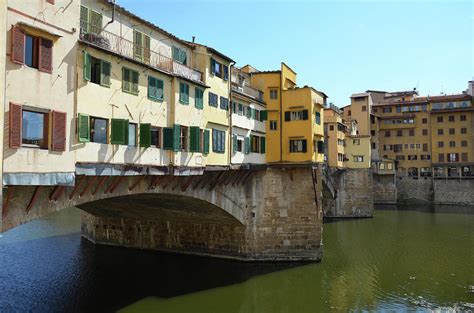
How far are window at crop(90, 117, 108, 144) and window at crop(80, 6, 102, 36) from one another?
143 inches

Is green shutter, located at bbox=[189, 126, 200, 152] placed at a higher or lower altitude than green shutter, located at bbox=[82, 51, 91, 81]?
lower

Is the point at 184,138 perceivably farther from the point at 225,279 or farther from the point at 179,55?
the point at 225,279

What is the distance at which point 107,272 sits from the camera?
1117 inches

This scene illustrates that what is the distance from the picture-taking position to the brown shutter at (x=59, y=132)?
13.8 metres

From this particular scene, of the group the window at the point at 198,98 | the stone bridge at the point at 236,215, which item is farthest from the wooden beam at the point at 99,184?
the stone bridge at the point at 236,215

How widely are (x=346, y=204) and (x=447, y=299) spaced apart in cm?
3425

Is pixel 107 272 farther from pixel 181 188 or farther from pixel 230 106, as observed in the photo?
pixel 230 106

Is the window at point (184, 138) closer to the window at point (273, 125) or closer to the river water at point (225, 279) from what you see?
the river water at point (225, 279)

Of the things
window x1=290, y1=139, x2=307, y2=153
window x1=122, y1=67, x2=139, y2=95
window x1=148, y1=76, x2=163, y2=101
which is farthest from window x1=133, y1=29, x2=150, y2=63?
window x1=290, y1=139, x2=307, y2=153

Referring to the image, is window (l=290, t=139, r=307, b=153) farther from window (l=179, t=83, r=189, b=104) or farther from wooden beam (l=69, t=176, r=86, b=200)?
wooden beam (l=69, t=176, r=86, b=200)

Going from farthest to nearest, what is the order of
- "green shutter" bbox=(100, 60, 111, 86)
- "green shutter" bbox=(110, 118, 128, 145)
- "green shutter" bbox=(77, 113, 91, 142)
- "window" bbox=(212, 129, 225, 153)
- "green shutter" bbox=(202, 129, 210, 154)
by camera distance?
"window" bbox=(212, 129, 225, 153)
"green shutter" bbox=(202, 129, 210, 154)
"green shutter" bbox=(110, 118, 128, 145)
"green shutter" bbox=(100, 60, 111, 86)
"green shutter" bbox=(77, 113, 91, 142)

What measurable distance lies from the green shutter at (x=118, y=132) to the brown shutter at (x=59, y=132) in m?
2.85

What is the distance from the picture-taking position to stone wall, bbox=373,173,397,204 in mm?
73750

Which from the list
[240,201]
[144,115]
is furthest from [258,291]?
[144,115]
